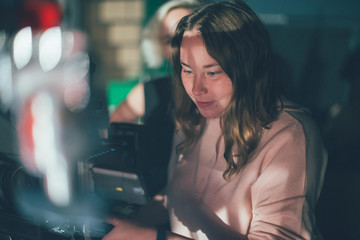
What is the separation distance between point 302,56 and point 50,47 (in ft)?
6.88

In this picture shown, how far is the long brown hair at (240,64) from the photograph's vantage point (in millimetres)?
848

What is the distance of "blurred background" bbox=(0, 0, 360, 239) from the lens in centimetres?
123

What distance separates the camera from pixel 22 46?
1.16 meters

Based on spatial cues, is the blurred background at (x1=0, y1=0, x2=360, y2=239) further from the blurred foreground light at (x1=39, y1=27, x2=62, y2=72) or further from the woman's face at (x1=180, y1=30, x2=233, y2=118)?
the woman's face at (x1=180, y1=30, x2=233, y2=118)

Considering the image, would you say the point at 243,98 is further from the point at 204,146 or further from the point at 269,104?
the point at 204,146

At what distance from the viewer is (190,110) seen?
120cm

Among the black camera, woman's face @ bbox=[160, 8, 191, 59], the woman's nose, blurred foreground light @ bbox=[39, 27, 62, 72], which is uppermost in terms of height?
woman's face @ bbox=[160, 8, 191, 59]

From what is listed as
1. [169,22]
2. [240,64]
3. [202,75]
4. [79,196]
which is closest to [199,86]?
[202,75]

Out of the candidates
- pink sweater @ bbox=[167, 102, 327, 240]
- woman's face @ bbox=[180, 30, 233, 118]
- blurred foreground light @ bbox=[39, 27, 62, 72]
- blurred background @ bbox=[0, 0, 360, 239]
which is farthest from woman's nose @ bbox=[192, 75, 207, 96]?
blurred foreground light @ bbox=[39, 27, 62, 72]

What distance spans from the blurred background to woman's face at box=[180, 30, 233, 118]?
34cm

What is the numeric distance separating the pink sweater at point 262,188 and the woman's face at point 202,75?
0.18 m

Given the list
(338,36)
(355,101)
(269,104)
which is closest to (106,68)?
(338,36)

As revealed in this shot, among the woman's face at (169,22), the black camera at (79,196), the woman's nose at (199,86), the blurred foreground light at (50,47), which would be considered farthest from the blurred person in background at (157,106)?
the blurred foreground light at (50,47)

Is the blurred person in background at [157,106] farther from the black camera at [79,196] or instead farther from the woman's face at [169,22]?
the black camera at [79,196]
